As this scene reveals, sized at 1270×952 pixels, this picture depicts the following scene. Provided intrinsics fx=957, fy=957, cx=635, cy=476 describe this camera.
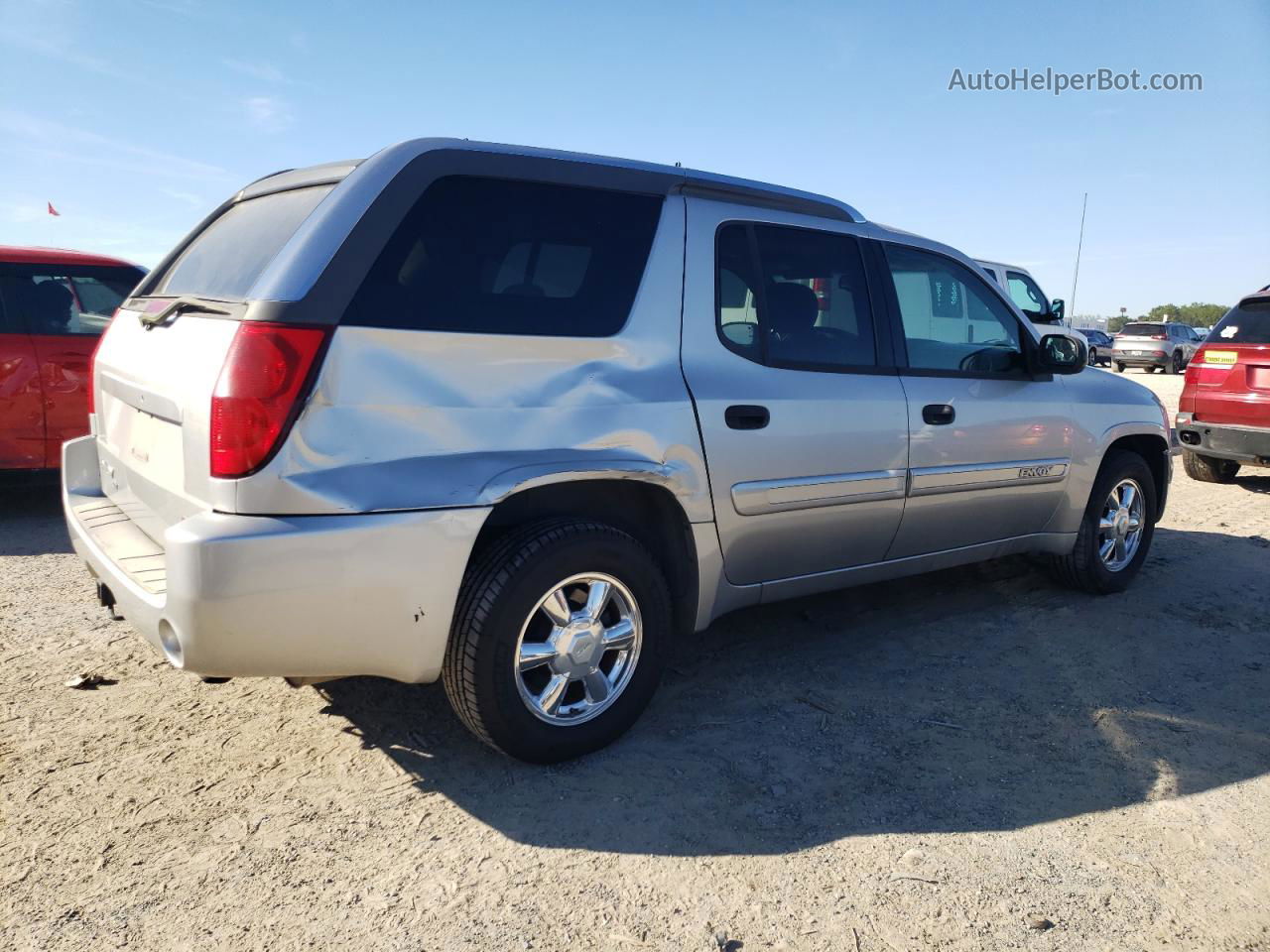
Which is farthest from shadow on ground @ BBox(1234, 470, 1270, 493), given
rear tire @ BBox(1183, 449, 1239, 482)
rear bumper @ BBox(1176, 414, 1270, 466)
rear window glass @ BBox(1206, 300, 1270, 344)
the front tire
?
the front tire

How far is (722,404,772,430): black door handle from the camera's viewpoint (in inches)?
128

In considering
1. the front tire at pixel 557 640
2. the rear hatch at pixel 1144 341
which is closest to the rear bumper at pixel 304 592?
the front tire at pixel 557 640

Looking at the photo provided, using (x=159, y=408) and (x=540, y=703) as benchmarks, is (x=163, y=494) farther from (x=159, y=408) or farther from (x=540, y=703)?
(x=540, y=703)

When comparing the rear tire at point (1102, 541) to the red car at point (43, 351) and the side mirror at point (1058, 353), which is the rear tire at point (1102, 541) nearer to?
the side mirror at point (1058, 353)

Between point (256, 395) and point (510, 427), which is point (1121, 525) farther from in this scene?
point (256, 395)

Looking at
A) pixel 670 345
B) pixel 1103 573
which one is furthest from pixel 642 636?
pixel 1103 573

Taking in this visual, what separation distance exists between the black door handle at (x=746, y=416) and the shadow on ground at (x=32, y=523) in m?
4.17

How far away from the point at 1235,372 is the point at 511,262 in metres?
7.55

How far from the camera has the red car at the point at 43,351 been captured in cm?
598

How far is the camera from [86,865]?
7.91 feet

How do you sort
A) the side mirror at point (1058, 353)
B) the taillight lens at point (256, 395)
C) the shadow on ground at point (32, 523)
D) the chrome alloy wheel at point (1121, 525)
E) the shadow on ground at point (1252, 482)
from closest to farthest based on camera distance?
the taillight lens at point (256, 395) → the side mirror at point (1058, 353) → the chrome alloy wheel at point (1121, 525) → the shadow on ground at point (32, 523) → the shadow on ground at point (1252, 482)

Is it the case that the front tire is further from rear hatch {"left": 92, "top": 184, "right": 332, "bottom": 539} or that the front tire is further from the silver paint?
rear hatch {"left": 92, "top": 184, "right": 332, "bottom": 539}

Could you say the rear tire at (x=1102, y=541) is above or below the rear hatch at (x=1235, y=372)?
below

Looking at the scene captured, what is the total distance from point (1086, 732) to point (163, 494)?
10.1ft
